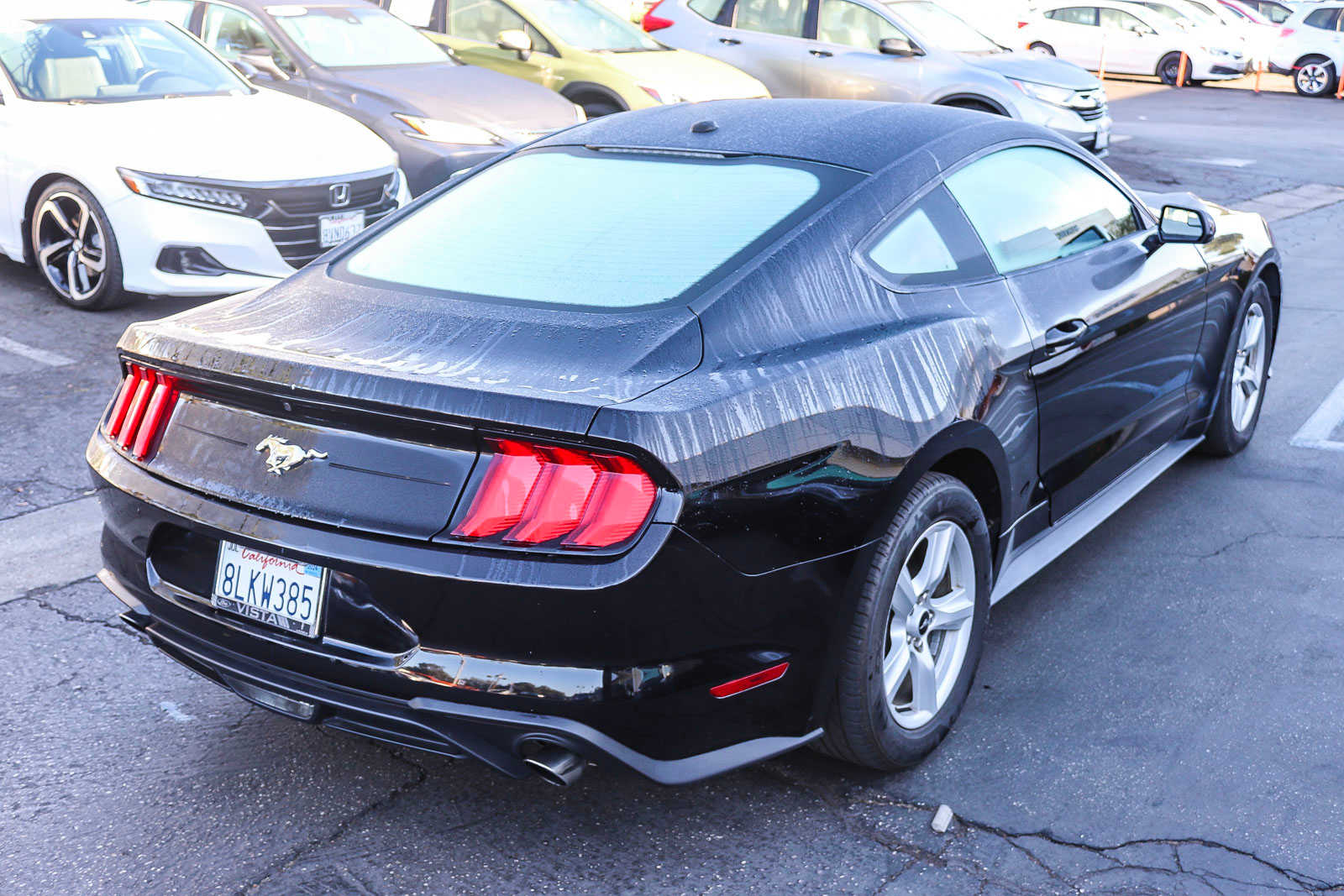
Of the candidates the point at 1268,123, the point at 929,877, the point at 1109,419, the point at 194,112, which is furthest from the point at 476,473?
the point at 1268,123

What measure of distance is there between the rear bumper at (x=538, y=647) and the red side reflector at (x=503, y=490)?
0.20 ft

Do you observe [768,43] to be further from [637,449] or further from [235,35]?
[637,449]

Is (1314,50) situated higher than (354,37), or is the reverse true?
(354,37)

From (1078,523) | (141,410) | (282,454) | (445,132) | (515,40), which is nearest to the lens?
(282,454)

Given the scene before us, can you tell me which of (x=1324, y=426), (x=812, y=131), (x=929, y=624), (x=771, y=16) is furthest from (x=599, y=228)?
(x=771, y=16)

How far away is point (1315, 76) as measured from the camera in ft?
78.5

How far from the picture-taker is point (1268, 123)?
18969 mm

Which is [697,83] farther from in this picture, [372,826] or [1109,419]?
[372,826]

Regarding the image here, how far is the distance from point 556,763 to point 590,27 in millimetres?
10031

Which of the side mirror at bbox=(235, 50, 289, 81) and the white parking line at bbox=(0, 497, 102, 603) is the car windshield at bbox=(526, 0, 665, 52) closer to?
the side mirror at bbox=(235, 50, 289, 81)

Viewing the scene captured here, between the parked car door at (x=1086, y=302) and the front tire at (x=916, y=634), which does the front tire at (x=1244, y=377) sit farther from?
the front tire at (x=916, y=634)

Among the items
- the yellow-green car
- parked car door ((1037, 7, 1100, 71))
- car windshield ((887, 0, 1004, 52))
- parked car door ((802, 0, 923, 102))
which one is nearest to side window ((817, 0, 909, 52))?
parked car door ((802, 0, 923, 102))

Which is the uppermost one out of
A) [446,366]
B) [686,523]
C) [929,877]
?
[446,366]

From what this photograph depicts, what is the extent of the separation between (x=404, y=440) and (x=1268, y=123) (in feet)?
62.6
